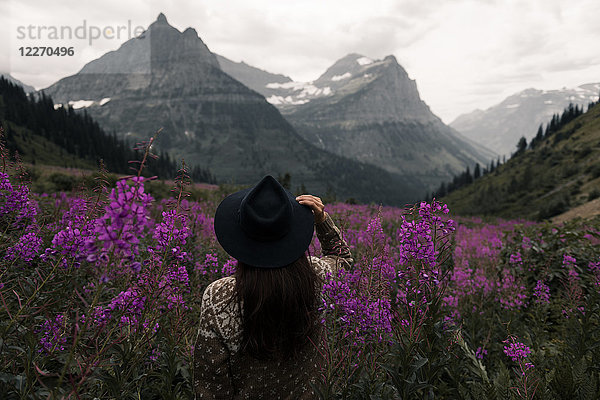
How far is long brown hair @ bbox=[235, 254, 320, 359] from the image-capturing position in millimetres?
2033

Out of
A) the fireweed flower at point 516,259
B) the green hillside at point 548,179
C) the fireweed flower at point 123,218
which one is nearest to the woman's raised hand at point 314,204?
the fireweed flower at point 123,218

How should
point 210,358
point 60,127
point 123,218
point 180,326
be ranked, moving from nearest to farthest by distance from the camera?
point 123,218 → point 210,358 → point 180,326 → point 60,127

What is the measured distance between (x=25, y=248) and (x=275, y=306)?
326 cm

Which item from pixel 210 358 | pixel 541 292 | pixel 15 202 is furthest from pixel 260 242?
pixel 541 292

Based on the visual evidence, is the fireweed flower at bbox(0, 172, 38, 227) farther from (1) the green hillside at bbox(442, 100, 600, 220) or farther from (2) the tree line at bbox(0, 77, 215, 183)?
(2) the tree line at bbox(0, 77, 215, 183)

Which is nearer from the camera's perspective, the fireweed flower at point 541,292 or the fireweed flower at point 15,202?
the fireweed flower at point 15,202

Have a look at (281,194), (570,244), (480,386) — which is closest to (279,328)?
(281,194)

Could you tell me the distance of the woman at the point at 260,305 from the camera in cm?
203

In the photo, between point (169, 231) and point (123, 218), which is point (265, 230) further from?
point (169, 231)

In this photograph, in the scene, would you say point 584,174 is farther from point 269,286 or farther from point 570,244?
point 269,286

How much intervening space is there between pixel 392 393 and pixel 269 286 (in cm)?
191

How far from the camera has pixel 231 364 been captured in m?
2.29

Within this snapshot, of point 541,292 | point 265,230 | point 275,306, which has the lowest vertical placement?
point 541,292

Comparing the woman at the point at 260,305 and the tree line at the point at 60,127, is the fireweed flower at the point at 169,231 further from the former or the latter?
the tree line at the point at 60,127
